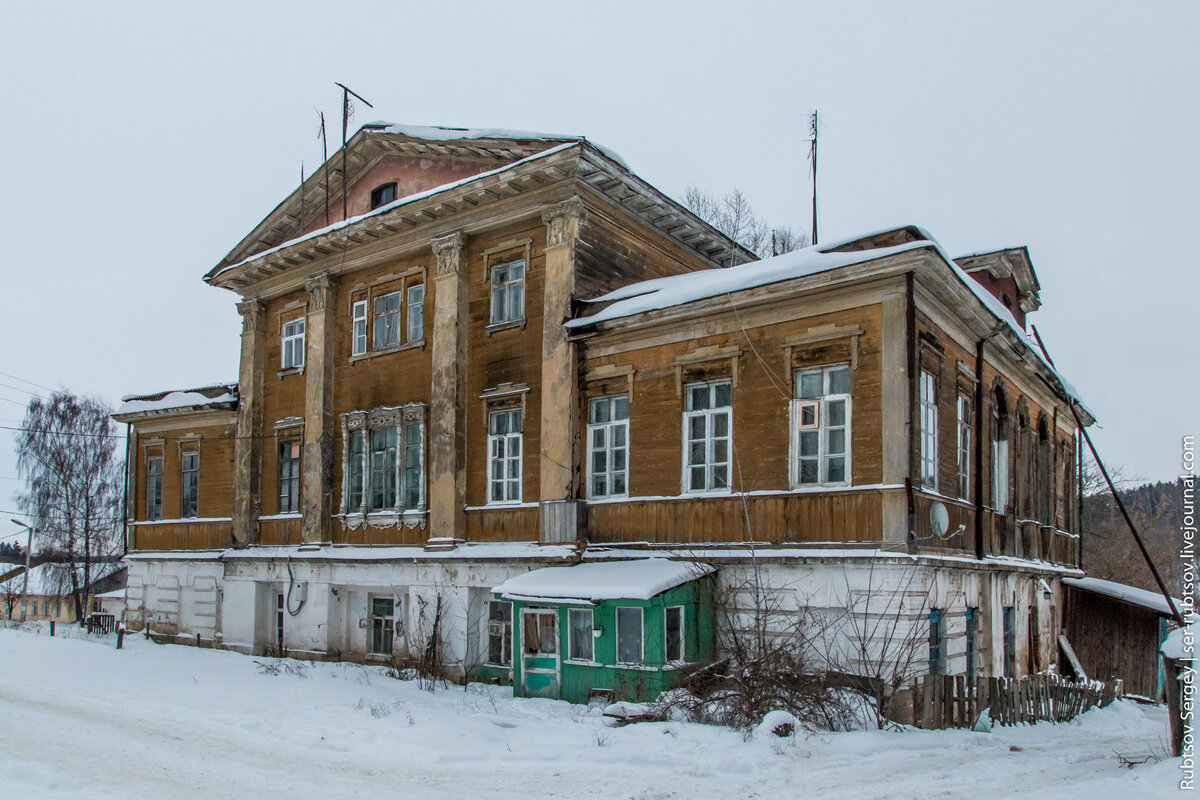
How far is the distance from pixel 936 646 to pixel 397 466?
10.6 metres

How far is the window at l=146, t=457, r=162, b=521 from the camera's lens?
2500 cm

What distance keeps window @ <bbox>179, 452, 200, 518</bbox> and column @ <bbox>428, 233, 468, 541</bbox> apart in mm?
8625

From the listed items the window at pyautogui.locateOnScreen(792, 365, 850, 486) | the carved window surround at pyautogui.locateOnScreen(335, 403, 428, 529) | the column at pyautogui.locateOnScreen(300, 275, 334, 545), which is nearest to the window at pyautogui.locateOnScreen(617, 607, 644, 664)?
the window at pyautogui.locateOnScreen(792, 365, 850, 486)

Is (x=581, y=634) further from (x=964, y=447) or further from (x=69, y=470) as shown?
(x=69, y=470)

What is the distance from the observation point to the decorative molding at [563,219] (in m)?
17.0

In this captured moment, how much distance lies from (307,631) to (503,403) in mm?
6734

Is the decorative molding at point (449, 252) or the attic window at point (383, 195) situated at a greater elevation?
the attic window at point (383, 195)

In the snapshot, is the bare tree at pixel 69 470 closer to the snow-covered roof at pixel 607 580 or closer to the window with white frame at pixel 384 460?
the window with white frame at pixel 384 460

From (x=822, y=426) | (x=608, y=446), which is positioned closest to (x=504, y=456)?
(x=608, y=446)

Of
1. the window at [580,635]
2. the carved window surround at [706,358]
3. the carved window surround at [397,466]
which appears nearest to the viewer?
the window at [580,635]

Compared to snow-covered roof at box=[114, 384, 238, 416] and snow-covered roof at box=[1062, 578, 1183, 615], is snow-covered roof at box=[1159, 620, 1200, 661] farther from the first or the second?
snow-covered roof at box=[114, 384, 238, 416]

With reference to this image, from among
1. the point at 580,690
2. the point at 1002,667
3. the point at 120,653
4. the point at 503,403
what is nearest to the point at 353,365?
the point at 503,403

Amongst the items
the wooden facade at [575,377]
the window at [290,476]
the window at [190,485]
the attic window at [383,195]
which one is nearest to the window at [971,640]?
the wooden facade at [575,377]

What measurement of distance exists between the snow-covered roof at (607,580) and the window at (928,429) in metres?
3.33
